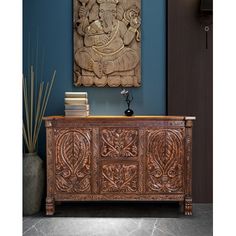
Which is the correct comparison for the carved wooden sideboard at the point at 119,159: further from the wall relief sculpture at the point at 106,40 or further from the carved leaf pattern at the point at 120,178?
the wall relief sculpture at the point at 106,40

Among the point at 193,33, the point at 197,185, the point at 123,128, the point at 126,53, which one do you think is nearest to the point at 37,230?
the point at 123,128

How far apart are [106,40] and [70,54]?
1.45ft

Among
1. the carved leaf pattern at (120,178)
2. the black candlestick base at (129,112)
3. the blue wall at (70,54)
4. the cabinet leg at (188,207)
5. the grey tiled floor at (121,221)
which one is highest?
the blue wall at (70,54)

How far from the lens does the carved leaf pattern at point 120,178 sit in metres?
2.76

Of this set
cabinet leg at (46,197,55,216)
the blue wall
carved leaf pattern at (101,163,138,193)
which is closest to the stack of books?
the blue wall

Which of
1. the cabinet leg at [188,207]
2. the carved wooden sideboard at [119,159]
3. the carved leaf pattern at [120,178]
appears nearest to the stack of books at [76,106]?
the carved wooden sideboard at [119,159]

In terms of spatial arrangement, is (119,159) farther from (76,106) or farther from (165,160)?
(76,106)

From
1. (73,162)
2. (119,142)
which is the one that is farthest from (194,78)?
(73,162)

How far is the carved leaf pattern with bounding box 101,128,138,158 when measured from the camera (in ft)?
9.07

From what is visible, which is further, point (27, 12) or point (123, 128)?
point (27, 12)

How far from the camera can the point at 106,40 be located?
3219 millimetres
